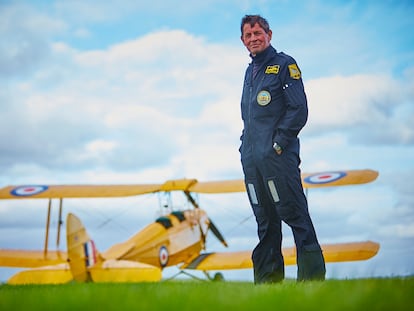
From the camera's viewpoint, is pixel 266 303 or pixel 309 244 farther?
pixel 309 244

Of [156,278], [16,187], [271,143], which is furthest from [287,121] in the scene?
[16,187]

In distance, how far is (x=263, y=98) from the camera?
5.04m

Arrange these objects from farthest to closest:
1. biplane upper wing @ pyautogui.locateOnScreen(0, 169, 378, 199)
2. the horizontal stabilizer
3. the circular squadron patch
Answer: biplane upper wing @ pyautogui.locateOnScreen(0, 169, 378, 199) → the horizontal stabilizer → the circular squadron patch

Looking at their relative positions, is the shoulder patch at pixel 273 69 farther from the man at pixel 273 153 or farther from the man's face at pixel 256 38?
the man's face at pixel 256 38

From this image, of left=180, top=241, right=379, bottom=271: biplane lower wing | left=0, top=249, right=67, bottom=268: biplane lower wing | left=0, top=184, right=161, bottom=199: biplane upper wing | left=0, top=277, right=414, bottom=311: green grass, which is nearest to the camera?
left=0, top=277, right=414, bottom=311: green grass

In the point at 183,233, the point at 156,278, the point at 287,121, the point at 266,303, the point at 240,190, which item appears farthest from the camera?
the point at 183,233

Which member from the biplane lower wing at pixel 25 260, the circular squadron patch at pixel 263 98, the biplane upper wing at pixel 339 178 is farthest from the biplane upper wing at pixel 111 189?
the circular squadron patch at pixel 263 98

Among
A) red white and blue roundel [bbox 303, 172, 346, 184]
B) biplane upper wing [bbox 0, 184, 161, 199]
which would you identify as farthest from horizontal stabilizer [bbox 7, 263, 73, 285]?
red white and blue roundel [bbox 303, 172, 346, 184]

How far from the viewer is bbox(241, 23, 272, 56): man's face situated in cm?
522

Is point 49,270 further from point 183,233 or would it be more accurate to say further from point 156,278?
point 183,233

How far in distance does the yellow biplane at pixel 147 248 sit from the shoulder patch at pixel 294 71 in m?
7.33

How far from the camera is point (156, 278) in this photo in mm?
12477

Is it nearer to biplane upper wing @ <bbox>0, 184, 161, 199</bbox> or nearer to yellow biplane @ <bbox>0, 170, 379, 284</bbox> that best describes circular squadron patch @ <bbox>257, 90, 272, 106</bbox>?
yellow biplane @ <bbox>0, 170, 379, 284</bbox>

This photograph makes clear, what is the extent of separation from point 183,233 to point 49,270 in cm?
477
